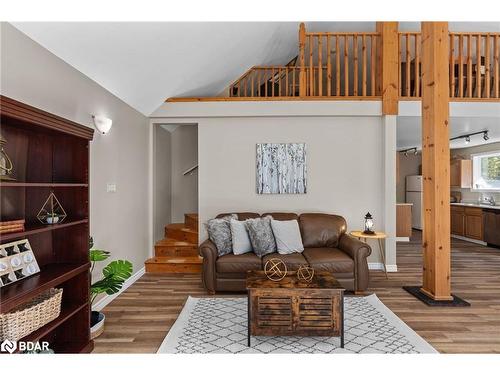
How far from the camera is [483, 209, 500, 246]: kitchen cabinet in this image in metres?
5.97

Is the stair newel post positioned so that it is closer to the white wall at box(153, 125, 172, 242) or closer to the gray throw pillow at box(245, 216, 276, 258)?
the gray throw pillow at box(245, 216, 276, 258)

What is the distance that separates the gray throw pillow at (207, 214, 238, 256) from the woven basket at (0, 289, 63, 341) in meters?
1.88

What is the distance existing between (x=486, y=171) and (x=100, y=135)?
8.67 m

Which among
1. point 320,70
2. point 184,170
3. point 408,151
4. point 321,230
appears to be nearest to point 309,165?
point 321,230

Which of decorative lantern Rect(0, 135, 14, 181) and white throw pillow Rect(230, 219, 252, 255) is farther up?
decorative lantern Rect(0, 135, 14, 181)

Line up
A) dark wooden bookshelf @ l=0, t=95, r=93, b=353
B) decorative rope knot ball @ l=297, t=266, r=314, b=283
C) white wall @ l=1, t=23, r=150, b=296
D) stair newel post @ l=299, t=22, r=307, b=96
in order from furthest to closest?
stair newel post @ l=299, t=22, r=307, b=96
decorative rope knot ball @ l=297, t=266, r=314, b=283
white wall @ l=1, t=23, r=150, b=296
dark wooden bookshelf @ l=0, t=95, r=93, b=353

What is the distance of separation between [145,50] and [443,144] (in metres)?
3.37

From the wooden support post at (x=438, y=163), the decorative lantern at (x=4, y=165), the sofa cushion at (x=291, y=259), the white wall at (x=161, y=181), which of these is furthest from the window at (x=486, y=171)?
the decorative lantern at (x=4, y=165)

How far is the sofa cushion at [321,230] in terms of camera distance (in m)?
4.02

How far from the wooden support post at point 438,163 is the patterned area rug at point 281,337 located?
79 cm

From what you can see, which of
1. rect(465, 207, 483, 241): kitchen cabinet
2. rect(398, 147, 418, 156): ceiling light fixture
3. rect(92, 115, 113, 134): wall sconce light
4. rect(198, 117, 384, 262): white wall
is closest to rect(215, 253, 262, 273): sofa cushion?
rect(198, 117, 384, 262): white wall

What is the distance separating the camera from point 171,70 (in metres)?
3.61

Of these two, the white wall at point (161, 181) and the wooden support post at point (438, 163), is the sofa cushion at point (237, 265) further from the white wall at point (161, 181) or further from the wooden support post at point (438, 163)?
the wooden support post at point (438, 163)
